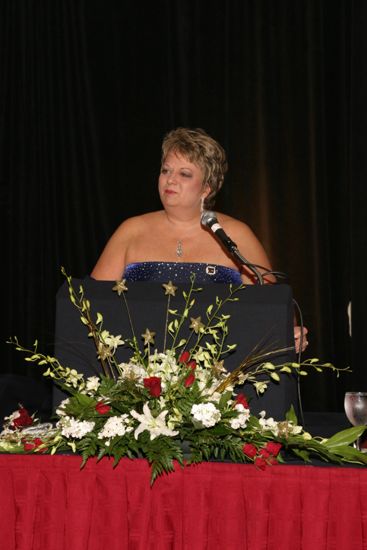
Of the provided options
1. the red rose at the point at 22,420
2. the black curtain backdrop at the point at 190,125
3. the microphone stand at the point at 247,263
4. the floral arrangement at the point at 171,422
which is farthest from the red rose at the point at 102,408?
the black curtain backdrop at the point at 190,125

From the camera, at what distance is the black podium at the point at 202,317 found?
2059mm

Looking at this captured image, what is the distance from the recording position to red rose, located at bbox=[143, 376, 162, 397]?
1.76 meters

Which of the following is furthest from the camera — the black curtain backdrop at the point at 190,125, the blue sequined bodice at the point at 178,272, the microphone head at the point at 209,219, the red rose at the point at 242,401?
the black curtain backdrop at the point at 190,125

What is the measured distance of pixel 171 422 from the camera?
5.78ft

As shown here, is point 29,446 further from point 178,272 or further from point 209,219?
point 178,272

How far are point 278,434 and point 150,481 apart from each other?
28cm

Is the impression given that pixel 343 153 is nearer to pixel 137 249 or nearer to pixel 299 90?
pixel 299 90

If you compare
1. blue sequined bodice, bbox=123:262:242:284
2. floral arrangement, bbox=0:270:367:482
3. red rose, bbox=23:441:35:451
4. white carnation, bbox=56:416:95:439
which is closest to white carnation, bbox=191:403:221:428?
floral arrangement, bbox=0:270:367:482

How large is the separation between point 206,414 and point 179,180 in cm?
152

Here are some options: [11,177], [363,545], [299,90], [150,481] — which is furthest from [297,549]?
[11,177]

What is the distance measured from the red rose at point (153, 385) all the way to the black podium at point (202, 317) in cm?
33

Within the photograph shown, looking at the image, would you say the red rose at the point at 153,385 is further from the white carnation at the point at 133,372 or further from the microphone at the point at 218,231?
the microphone at the point at 218,231

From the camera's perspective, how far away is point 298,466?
1.77m

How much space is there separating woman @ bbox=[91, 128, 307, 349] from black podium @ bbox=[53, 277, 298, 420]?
36.2 inches
